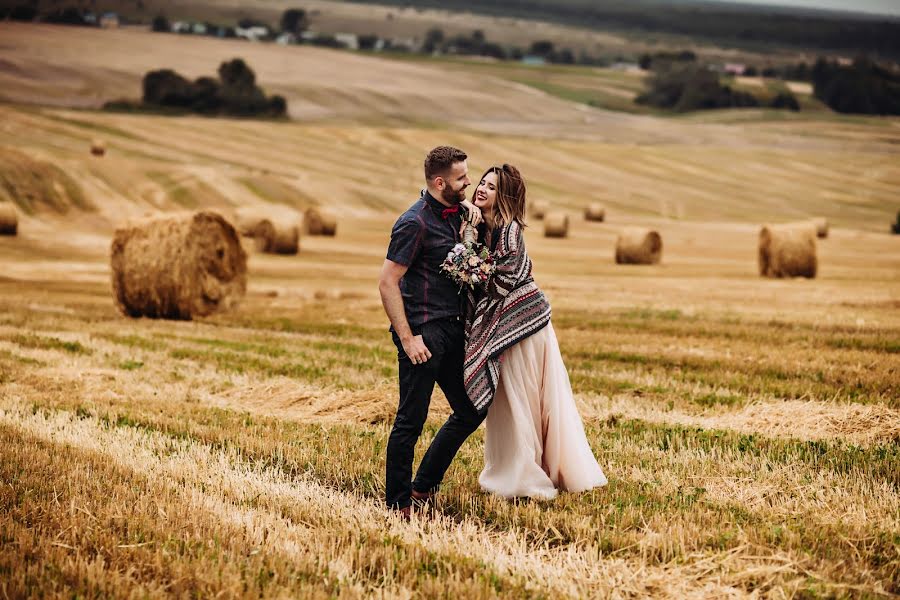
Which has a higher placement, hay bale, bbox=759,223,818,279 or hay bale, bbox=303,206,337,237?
hay bale, bbox=759,223,818,279

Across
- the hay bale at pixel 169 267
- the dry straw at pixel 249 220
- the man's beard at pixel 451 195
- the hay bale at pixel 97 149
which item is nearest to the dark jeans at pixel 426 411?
the man's beard at pixel 451 195

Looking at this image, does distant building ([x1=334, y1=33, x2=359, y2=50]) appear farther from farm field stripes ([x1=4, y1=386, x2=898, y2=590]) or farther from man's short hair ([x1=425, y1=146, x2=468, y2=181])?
man's short hair ([x1=425, y1=146, x2=468, y2=181])

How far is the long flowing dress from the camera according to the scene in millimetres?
6438

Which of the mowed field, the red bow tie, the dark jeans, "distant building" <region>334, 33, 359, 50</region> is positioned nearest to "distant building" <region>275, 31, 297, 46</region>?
"distant building" <region>334, 33, 359, 50</region>

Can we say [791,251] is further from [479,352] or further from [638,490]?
[479,352]

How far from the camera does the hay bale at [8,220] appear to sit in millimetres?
32188

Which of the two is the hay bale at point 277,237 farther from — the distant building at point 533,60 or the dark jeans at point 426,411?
the distant building at point 533,60

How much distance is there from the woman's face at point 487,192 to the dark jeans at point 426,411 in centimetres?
75

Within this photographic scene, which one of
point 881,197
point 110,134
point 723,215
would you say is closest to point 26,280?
point 110,134

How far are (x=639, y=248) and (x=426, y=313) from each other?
25.1 m

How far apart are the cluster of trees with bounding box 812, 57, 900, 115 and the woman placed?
8859 centimetres

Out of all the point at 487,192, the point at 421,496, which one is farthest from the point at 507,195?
the point at 421,496

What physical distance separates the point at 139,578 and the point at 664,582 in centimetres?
259

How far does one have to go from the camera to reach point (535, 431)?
6766mm
